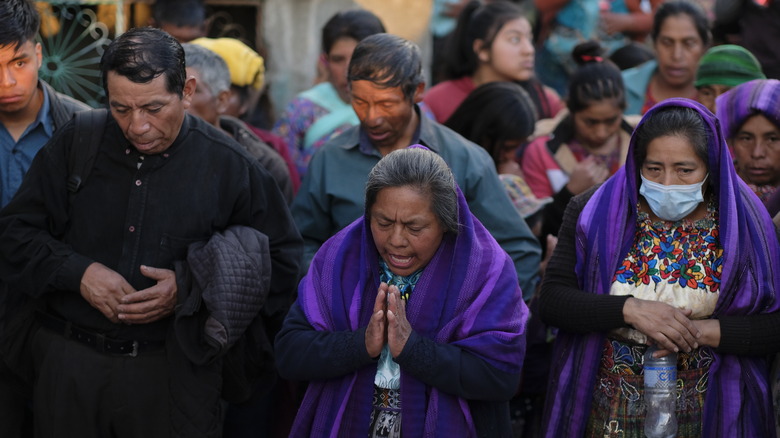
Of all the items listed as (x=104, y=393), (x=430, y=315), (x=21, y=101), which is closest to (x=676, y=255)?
(x=430, y=315)

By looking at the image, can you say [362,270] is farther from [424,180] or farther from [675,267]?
[675,267]

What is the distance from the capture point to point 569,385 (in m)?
4.36

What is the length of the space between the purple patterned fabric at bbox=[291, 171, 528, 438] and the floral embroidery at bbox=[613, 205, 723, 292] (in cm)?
56

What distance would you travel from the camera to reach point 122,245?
4.29m

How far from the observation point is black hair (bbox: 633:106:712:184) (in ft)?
13.6

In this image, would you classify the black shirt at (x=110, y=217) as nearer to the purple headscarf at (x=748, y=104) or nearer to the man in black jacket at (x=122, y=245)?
the man in black jacket at (x=122, y=245)

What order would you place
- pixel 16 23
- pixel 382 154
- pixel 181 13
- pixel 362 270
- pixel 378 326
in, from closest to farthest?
pixel 378 326 → pixel 362 270 → pixel 16 23 → pixel 382 154 → pixel 181 13

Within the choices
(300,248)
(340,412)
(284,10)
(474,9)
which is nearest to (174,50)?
(300,248)

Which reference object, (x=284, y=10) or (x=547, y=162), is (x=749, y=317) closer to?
(x=547, y=162)

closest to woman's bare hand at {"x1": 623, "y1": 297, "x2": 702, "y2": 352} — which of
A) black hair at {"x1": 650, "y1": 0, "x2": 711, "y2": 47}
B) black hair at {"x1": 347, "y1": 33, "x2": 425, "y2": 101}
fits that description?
black hair at {"x1": 347, "y1": 33, "x2": 425, "y2": 101}

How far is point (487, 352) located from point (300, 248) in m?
1.12

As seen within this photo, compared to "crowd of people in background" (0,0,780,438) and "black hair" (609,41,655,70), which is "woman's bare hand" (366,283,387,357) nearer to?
"crowd of people in background" (0,0,780,438)

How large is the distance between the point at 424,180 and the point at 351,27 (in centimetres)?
290

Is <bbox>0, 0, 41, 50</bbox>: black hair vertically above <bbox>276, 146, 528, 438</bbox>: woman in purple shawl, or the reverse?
<bbox>0, 0, 41, 50</bbox>: black hair
